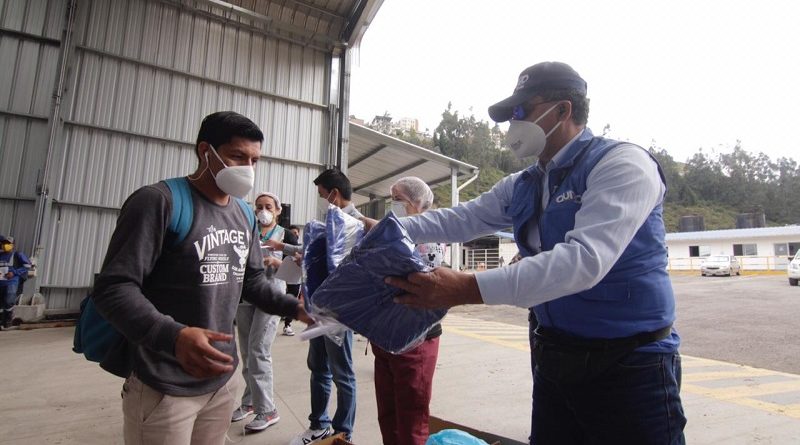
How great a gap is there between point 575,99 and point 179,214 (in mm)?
1323

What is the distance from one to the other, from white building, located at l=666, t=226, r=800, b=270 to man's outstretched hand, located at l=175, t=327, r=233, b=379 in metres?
33.1

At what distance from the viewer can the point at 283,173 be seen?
29.2ft

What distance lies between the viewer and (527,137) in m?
1.39

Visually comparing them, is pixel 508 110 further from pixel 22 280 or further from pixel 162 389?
pixel 22 280

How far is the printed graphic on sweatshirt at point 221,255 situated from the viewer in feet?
4.41

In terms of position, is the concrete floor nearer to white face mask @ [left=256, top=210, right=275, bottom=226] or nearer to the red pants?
the red pants

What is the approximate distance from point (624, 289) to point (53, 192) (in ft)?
29.6

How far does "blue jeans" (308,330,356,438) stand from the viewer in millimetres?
2500

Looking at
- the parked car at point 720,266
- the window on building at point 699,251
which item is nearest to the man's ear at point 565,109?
the parked car at point 720,266

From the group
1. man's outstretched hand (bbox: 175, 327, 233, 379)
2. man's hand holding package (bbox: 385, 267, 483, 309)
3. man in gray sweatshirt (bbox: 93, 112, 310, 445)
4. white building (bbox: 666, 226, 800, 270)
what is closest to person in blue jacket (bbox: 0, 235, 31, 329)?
man in gray sweatshirt (bbox: 93, 112, 310, 445)

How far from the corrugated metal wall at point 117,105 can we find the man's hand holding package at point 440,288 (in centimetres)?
814

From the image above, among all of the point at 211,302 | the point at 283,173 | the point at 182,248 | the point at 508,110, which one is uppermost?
the point at 283,173

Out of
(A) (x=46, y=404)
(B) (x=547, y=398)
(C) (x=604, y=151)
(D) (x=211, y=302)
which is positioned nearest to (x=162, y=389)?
(D) (x=211, y=302)

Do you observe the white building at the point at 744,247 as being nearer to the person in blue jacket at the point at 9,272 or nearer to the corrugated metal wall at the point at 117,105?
the corrugated metal wall at the point at 117,105
